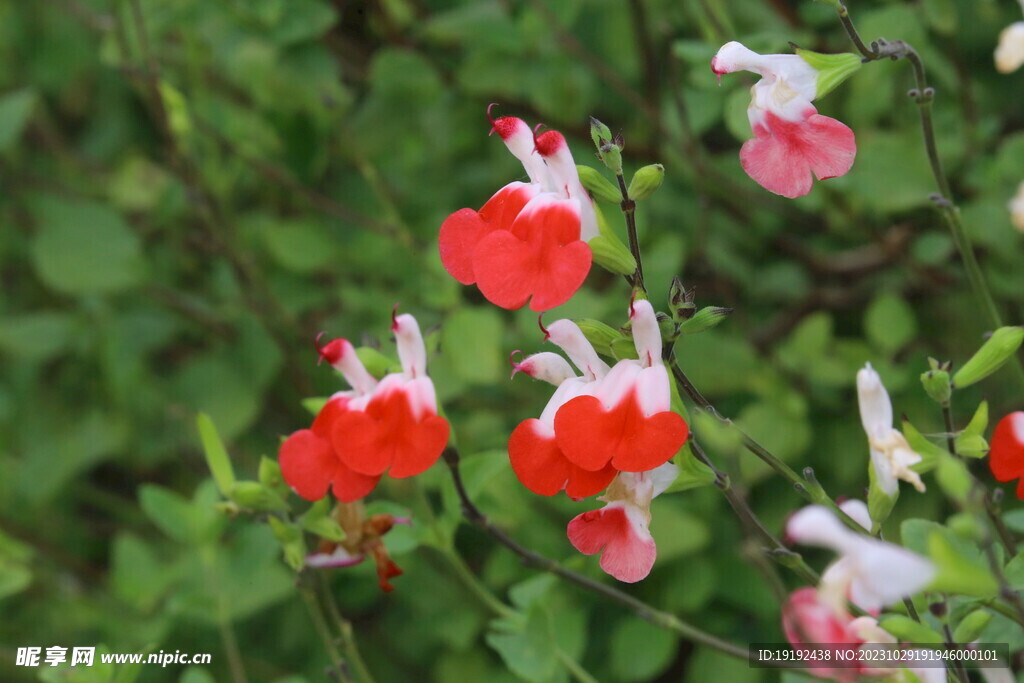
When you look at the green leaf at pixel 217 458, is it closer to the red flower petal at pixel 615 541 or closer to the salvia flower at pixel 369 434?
the salvia flower at pixel 369 434

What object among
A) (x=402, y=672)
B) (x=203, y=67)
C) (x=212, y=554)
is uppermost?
(x=203, y=67)

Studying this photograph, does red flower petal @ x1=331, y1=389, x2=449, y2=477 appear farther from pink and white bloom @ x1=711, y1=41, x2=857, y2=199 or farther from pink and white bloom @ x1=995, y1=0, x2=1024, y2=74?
→ pink and white bloom @ x1=995, y1=0, x2=1024, y2=74

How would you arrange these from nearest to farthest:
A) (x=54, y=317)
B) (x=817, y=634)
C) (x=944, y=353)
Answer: (x=817, y=634) → (x=944, y=353) → (x=54, y=317)

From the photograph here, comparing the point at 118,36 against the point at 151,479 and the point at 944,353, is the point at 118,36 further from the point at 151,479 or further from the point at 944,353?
the point at 944,353

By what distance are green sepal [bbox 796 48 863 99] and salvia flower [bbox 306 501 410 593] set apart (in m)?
0.42

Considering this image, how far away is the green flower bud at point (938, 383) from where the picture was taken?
0.59 m

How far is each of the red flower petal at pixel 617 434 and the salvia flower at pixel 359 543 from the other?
9.1 inches

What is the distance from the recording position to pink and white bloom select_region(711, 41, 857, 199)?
→ 588mm

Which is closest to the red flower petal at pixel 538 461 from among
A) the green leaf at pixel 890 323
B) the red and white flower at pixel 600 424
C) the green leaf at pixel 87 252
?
the red and white flower at pixel 600 424

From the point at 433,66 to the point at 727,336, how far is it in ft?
1.78

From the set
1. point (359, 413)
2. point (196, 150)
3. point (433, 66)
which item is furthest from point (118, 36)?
point (359, 413)

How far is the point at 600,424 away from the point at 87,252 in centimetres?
111

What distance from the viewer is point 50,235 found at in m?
1.46

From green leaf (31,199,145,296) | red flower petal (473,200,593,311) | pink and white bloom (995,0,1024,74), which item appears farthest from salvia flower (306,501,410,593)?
green leaf (31,199,145,296)
